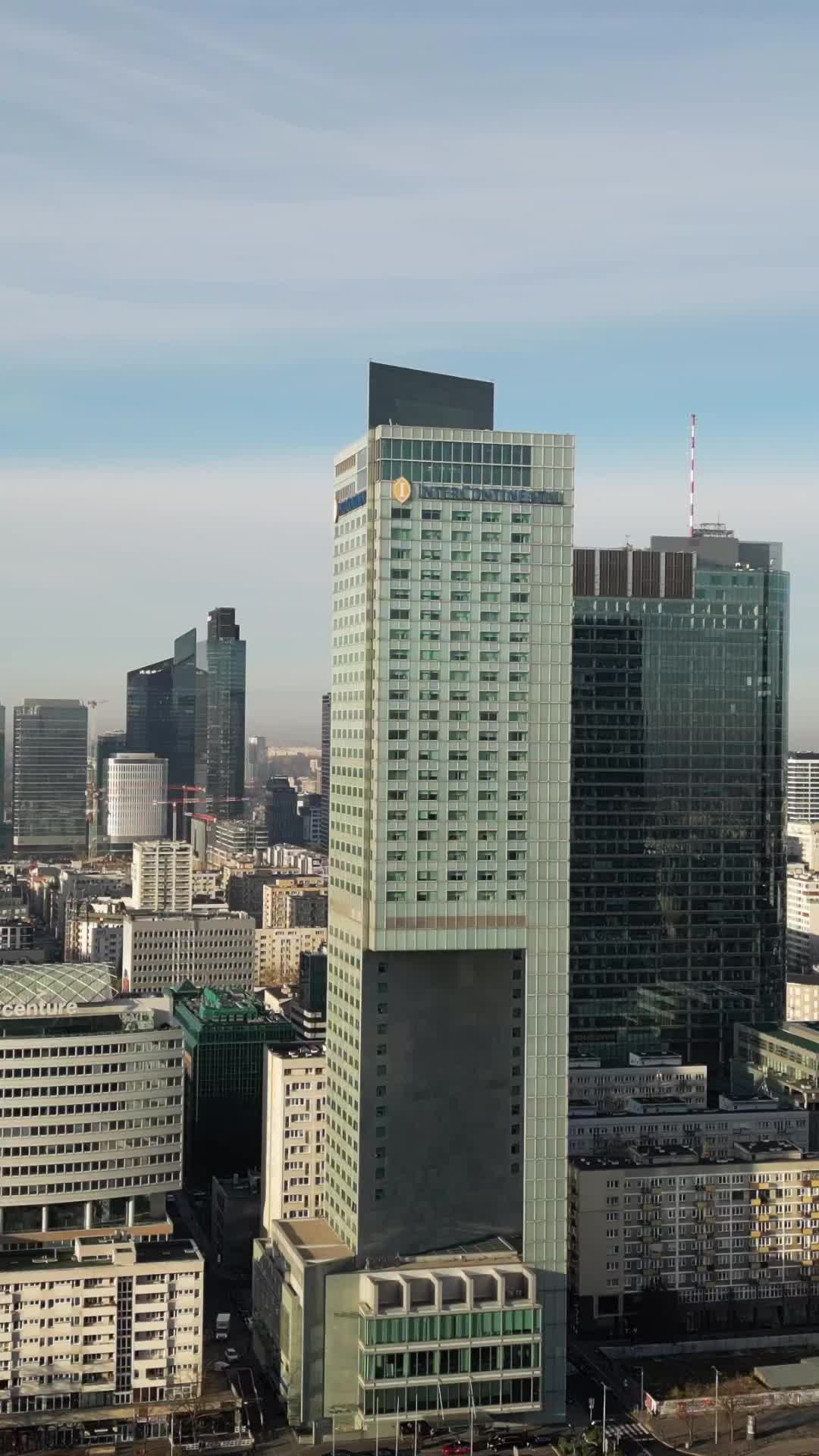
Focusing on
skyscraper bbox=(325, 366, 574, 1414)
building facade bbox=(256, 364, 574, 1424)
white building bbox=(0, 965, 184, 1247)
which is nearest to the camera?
building facade bbox=(256, 364, 574, 1424)

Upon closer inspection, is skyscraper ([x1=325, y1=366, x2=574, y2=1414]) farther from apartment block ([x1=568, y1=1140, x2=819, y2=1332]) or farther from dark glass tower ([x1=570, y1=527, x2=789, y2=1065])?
dark glass tower ([x1=570, y1=527, x2=789, y2=1065])

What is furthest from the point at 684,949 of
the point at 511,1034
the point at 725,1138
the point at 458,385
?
the point at 458,385

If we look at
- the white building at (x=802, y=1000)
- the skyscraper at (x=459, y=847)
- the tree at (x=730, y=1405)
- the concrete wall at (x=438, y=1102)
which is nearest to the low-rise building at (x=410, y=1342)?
the skyscraper at (x=459, y=847)

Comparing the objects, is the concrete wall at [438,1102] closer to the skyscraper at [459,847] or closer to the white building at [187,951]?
the skyscraper at [459,847]

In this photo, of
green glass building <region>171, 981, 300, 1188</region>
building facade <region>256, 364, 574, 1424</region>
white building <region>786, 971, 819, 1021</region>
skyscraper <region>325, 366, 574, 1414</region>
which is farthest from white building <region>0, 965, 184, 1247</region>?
white building <region>786, 971, 819, 1021</region>

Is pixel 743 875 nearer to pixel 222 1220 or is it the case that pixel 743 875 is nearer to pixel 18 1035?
pixel 222 1220

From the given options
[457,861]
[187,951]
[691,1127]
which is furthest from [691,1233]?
[187,951]

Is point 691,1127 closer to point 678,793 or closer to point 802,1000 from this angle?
point 678,793
